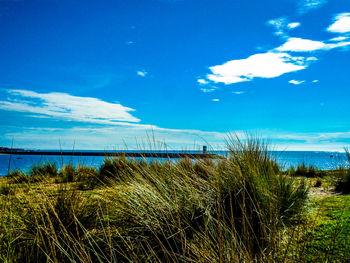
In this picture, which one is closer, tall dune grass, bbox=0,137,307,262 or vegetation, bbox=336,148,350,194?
tall dune grass, bbox=0,137,307,262

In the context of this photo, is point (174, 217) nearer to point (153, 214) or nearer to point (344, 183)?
point (153, 214)

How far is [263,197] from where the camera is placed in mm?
2557

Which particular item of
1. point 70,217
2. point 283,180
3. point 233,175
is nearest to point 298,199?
point 283,180

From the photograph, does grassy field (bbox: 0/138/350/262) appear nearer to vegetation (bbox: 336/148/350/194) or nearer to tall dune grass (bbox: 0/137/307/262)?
tall dune grass (bbox: 0/137/307/262)

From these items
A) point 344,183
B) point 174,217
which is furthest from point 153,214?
point 344,183

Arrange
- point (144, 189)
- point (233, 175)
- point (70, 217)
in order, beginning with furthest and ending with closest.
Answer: point (233, 175)
point (144, 189)
point (70, 217)

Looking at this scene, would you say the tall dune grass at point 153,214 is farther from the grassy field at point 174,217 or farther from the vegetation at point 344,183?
the vegetation at point 344,183

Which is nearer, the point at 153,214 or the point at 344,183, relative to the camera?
the point at 153,214

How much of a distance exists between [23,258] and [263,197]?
88.2 inches

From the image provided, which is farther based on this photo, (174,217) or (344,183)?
(344,183)

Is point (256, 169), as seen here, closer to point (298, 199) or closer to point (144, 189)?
point (298, 199)

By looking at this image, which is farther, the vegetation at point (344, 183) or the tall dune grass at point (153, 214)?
the vegetation at point (344, 183)

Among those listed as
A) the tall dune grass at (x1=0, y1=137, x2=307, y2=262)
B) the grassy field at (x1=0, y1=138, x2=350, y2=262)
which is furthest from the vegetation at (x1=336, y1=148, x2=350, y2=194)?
the tall dune grass at (x1=0, y1=137, x2=307, y2=262)

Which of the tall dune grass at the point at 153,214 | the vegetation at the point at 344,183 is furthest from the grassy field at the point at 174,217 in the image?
the vegetation at the point at 344,183
